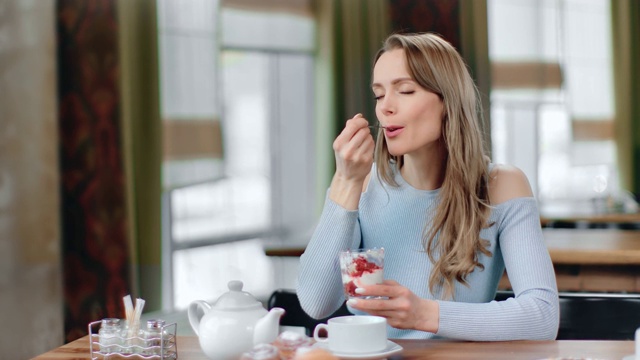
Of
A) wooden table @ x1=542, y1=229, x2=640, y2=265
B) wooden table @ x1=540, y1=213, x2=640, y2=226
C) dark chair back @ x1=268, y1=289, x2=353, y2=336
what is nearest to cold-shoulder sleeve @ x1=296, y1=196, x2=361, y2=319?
dark chair back @ x1=268, y1=289, x2=353, y2=336

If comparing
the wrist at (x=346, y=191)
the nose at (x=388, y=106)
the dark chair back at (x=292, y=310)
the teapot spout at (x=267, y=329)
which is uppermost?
the nose at (x=388, y=106)

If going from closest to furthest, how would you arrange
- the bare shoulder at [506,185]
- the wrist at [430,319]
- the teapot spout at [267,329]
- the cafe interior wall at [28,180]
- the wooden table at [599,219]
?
the teapot spout at [267,329]
the wrist at [430,319]
the bare shoulder at [506,185]
the cafe interior wall at [28,180]
the wooden table at [599,219]

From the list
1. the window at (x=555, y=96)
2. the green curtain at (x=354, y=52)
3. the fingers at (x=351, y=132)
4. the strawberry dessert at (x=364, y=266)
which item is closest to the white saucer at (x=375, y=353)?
the strawberry dessert at (x=364, y=266)

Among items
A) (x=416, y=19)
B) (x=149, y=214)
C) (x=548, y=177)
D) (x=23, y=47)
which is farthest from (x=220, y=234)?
(x=548, y=177)

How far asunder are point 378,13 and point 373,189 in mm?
2562

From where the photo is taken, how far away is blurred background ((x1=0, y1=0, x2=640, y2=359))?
117 inches

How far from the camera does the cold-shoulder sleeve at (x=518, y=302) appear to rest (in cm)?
157

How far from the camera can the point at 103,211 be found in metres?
3.19

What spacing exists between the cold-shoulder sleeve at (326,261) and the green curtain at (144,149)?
1.57 m

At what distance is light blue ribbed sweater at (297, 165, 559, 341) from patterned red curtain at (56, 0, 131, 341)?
4.93 ft

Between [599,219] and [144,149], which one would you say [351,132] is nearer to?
[144,149]

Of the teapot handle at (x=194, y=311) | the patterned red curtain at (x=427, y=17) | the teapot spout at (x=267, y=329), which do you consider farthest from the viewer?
the patterned red curtain at (x=427, y=17)

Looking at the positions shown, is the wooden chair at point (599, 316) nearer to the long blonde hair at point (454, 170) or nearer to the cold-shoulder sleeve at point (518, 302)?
the cold-shoulder sleeve at point (518, 302)

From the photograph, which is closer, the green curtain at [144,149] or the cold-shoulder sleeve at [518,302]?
the cold-shoulder sleeve at [518,302]
